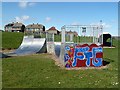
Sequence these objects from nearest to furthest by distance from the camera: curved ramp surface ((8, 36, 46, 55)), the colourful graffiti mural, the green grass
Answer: the colourful graffiti mural → curved ramp surface ((8, 36, 46, 55)) → the green grass

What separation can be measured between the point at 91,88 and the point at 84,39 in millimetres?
10684

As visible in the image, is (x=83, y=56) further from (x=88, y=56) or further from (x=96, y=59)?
(x=96, y=59)

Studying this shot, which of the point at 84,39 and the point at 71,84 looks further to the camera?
the point at 84,39

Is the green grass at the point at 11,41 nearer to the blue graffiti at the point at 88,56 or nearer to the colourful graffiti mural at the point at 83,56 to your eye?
the colourful graffiti mural at the point at 83,56

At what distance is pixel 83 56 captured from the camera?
16188 millimetres

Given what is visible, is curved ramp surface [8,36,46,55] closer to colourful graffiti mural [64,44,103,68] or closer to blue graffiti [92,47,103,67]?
colourful graffiti mural [64,44,103,68]

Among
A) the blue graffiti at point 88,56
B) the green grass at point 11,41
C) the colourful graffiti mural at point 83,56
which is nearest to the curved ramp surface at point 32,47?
the green grass at point 11,41

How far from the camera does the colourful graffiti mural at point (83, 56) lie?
16.0 metres

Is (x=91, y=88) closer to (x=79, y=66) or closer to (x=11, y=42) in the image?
(x=79, y=66)

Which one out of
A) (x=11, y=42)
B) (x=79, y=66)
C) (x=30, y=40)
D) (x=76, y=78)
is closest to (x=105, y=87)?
(x=76, y=78)

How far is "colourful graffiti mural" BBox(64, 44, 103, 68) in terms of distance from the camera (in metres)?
16.0

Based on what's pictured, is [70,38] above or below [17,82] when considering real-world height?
above

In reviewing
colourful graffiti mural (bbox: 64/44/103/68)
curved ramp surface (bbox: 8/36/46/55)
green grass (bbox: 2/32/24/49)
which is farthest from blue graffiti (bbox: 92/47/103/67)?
green grass (bbox: 2/32/24/49)

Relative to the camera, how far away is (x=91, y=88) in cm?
946
